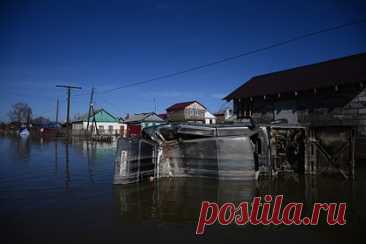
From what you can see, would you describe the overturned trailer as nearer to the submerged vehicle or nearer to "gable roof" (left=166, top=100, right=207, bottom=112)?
the submerged vehicle

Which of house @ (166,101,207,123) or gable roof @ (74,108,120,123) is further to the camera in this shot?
gable roof @ (74,108,120,123)

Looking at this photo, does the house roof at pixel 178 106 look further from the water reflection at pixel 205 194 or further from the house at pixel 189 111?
the water reflection at pixel 205 194

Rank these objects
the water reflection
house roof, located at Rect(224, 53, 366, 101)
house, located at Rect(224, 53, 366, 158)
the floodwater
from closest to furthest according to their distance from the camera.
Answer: the floodwater, the water reflection, house, located at Rect(224, 53, 366, 158), house roof, located at Rect(224, 53, 366, 101)

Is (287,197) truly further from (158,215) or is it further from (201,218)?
(158,215)

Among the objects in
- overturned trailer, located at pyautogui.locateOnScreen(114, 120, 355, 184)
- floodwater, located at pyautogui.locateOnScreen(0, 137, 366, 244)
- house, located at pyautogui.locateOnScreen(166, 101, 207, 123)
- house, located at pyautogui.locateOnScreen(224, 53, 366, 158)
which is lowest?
floodwater, located at pyautogui.locateOnScreen(0, 137, 366, 244)

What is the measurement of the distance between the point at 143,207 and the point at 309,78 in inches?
675

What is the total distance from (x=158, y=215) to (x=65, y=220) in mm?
2485

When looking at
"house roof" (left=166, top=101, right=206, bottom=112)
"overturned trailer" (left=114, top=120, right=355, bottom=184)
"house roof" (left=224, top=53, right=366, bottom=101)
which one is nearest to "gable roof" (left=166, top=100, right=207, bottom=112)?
"house roof" (left=166, top=101, right=206, bottom=112)

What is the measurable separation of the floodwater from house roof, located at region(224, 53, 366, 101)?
7085 mm

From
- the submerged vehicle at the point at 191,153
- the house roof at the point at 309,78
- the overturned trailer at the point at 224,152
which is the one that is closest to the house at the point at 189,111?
the house roof at the point at 309,78

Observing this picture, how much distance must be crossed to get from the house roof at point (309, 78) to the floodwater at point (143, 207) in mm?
7085

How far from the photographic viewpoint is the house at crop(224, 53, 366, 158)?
17020 mm

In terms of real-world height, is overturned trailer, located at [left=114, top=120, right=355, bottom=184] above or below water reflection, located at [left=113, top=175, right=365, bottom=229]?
above

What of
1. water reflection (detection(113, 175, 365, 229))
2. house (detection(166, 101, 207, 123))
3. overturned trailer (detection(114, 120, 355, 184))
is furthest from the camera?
house (detection(166, 101, 207, 123))
